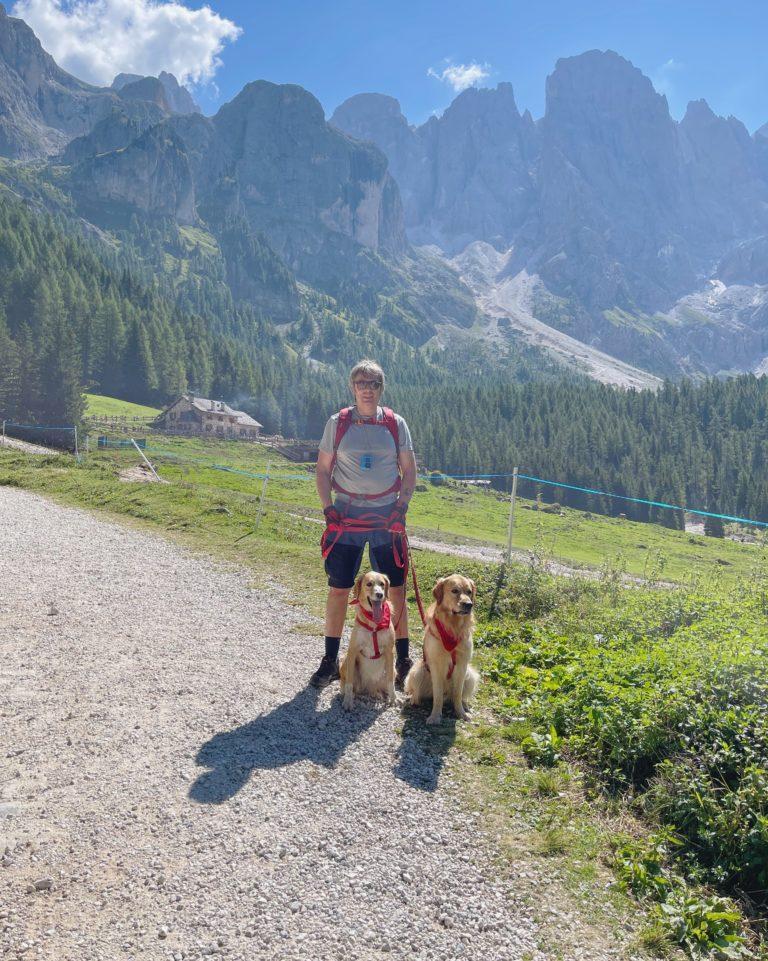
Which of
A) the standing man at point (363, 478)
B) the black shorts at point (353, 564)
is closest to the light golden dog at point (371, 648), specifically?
the black shorts at point (353, 564)

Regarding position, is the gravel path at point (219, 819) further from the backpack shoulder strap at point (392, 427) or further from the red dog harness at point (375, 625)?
the backpack shoulder strap at point (392, 427)

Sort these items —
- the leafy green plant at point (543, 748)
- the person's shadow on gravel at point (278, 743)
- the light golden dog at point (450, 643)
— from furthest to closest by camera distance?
the light golden dog at point (450, 643) → the leafy green plant at point (543, 748) → the person's shadow on gravel at point (278, 743)

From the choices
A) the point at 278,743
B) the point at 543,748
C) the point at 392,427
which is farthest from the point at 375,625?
the point at 392,427

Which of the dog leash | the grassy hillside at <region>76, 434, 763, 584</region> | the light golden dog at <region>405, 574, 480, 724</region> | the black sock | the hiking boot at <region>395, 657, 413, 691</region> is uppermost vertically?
the dog leash

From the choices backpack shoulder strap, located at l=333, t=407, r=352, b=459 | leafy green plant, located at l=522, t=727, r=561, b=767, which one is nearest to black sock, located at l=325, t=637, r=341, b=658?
backpack shoulder strap, located at l=333, t=407, r=352, b=459

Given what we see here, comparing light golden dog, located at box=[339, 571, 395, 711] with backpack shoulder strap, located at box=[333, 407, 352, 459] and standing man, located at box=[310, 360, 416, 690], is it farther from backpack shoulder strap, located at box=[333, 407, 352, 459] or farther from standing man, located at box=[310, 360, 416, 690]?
backpack shoulder strap, located at box=[333, 407, 352, 459]

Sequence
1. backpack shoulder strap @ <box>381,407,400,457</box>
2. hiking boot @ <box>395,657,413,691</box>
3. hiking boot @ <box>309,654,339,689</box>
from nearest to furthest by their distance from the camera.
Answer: backpack shoulder strap @ <box>381,407,400,457</box>
hiking boot @ <box>309,654,339,689</box>
hiking boot @ <box>395,657,413,691</box>

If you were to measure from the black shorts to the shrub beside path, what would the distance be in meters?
1.40

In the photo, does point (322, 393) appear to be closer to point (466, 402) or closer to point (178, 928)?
point (466, 402)

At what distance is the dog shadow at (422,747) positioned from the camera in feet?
17.6

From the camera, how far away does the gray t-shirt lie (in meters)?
6.75

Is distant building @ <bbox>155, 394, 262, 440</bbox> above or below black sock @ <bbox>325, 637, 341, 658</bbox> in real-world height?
above

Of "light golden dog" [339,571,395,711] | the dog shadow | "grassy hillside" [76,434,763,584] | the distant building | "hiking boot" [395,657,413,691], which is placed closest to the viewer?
the dog shadow

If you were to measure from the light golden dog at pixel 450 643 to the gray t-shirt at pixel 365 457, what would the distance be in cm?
130
